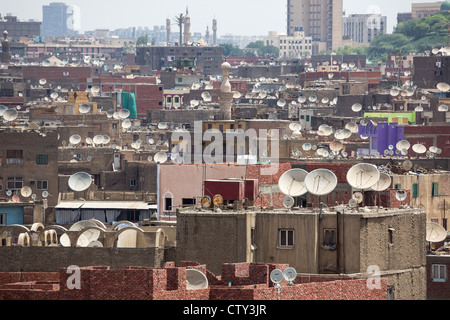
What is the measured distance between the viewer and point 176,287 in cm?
3134

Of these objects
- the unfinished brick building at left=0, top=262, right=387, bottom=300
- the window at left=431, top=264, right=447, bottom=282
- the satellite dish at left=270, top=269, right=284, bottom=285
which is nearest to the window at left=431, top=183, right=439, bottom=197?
the window at left=431, top=264, right=447, bottom=282

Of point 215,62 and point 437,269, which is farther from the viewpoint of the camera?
point 215,62

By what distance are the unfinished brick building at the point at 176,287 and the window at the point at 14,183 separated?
37.0 metres

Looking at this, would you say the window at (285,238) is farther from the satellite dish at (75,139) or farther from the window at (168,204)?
the satellite dish at (75,139)

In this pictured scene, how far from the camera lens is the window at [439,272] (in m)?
46.7

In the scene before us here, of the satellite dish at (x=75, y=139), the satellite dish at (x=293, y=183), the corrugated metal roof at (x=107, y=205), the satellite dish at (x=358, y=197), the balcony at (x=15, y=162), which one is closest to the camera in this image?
the satellite dish at (x=293, y=183)

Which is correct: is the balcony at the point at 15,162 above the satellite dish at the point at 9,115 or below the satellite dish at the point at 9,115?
below

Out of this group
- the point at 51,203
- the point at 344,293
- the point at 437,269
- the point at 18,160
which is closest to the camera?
the point at 344,293

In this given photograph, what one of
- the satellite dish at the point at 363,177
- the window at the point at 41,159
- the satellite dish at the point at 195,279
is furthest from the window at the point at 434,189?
the satellite dish at the point at 195,279

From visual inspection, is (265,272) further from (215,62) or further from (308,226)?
(215,62)

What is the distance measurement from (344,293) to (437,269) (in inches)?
511

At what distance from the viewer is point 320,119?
101750mm

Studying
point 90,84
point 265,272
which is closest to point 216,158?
point 265,272

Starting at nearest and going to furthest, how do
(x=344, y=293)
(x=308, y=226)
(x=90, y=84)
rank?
1. (x=344, y=293)
2. (x=308, y=226)
3. (x=90, y=84)
